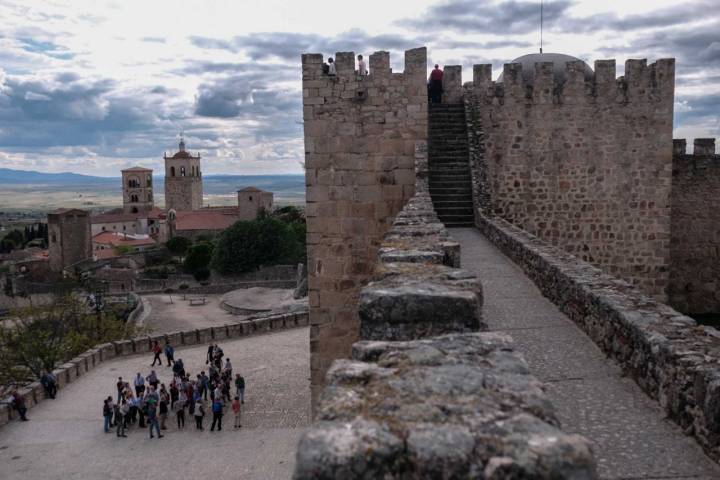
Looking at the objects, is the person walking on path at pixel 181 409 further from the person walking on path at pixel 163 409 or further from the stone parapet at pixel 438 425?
the stone parapet at pixel 438 425

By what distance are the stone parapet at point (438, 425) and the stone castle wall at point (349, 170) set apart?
22.8ft

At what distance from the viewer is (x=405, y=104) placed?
31.5ft

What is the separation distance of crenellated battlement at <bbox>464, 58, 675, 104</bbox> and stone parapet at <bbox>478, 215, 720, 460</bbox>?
6642 mm

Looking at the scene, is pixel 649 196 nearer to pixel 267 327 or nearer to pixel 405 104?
pixel 405 104

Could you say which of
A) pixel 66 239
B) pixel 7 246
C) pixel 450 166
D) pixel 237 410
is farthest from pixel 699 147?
pixel 7 246

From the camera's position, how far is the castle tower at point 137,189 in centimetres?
11775

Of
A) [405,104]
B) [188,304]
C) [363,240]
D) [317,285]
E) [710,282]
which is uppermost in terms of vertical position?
[405,104]

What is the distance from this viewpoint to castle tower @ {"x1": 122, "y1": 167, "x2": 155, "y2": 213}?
11775 cm

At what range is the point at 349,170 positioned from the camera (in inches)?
372

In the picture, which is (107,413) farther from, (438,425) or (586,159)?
(438,425)

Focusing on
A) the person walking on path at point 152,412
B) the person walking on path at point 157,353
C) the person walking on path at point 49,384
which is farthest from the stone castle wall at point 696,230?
the person walking on path at point 49,384

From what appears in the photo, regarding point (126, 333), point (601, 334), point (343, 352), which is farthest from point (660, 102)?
point (126, 333)

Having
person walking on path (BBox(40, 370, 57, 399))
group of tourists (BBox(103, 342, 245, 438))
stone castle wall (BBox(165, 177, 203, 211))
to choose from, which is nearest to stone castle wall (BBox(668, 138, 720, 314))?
group of tourists (BBox(103, 342, 245, 438))

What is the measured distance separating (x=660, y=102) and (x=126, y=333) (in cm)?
2432
